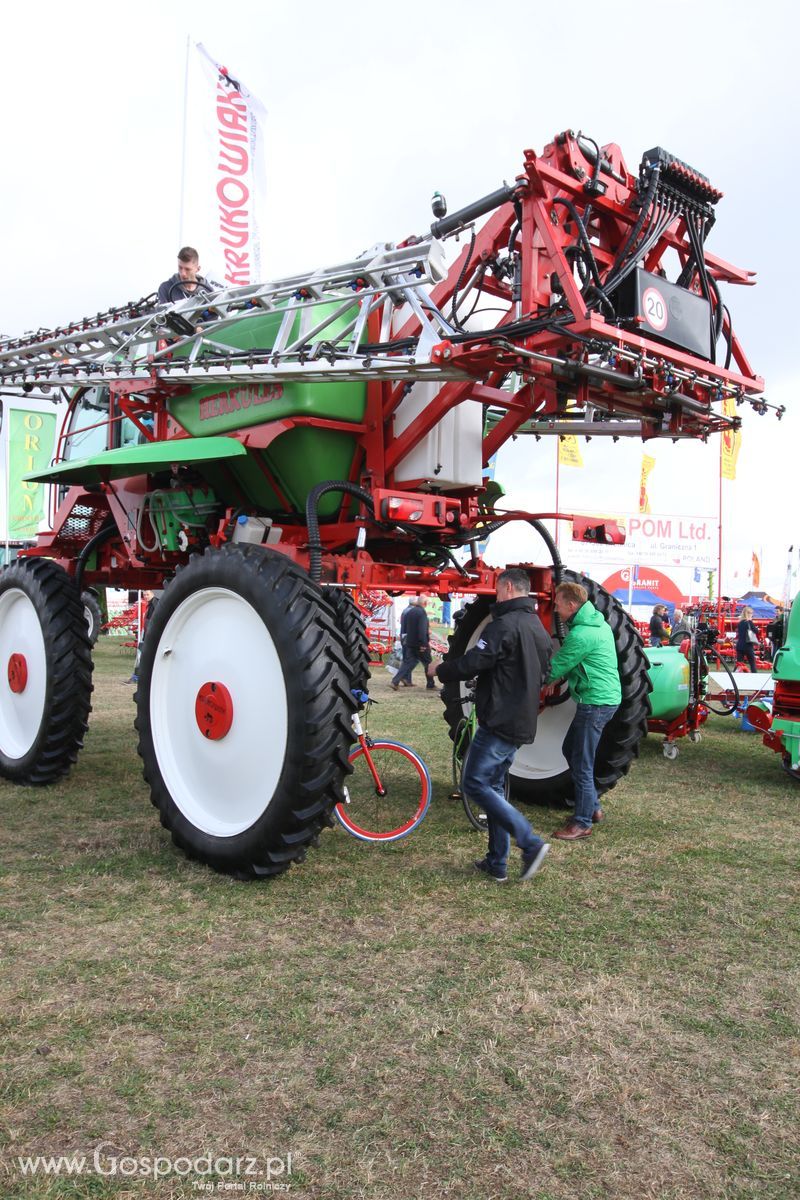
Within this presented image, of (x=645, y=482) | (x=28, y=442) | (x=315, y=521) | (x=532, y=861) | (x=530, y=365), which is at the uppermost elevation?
(x=645, y=482)

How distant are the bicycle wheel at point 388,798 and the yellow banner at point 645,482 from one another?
999 inches

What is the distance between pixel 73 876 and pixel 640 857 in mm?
3096

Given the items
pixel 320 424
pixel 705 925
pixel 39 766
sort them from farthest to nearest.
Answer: pixel 39 766
pixel 320 424
pixel 705 925

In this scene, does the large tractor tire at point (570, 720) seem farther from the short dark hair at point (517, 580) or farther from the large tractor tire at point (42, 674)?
the large tractor tire at point (42, 674)

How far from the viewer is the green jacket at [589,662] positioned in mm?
5387

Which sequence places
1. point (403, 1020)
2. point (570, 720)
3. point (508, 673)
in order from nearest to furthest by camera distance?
point (403, 1020) < point (508, 673) < point (570, 720)

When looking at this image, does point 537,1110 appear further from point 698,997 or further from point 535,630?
point 535,630

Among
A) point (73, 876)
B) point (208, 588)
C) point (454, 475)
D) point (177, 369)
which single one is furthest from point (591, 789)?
point (177, 369)

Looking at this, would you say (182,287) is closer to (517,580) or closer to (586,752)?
(517,580)

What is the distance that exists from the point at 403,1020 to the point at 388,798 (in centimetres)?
302

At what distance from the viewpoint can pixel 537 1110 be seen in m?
2.54

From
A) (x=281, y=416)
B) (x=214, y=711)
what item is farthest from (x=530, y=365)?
(x=214, y=711)

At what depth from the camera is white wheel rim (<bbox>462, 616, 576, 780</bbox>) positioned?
6184 millimetres

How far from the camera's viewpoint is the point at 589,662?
543 cm
